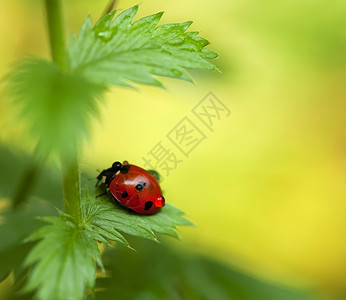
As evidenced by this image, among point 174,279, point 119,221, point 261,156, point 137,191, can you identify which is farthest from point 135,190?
point 261,156

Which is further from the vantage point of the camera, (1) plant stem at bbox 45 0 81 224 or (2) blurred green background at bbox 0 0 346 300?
(2) blurred green background at bbox 0 0 346 300

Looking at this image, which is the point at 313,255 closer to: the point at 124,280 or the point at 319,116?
the point at 319,116

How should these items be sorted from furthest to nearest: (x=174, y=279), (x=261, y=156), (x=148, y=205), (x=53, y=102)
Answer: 1. (x=261, y=156)
2. (x=174, y=279)
3. (x=148, y=205)
4. (x=53, y=102)

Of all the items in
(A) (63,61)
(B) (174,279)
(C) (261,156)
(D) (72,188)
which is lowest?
(B) (174,279)

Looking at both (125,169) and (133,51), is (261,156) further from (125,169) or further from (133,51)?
(133,51)

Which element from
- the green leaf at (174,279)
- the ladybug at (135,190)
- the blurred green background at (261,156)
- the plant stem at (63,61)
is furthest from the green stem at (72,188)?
the blurred green background at (261,156)

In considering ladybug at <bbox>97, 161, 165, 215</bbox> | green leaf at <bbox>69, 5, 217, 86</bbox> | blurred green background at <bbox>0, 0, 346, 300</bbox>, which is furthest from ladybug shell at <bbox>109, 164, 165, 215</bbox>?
blurred green background at <bbox>0, 0, 346, 300</bbox>

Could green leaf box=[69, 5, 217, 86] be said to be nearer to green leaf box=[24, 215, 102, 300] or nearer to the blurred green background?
green leaf box=[24, 215, 102, 300]

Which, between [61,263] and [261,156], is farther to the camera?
[261,156]
